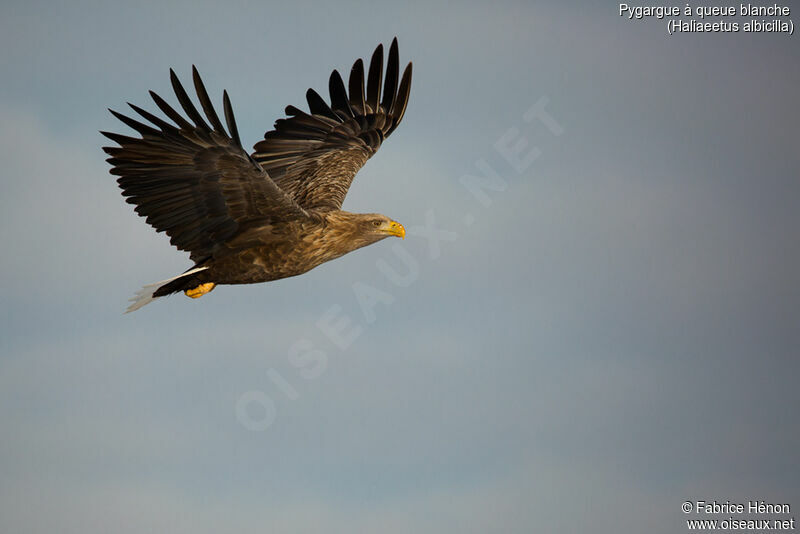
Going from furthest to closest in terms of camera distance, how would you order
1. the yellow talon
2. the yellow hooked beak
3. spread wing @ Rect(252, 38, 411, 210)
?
spread wing @ Rect(252, 38, 411, 210) < the yellow hooked beak < the yellow talon

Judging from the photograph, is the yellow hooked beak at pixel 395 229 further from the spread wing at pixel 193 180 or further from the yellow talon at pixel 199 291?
the yellow talon at pixel 199 291

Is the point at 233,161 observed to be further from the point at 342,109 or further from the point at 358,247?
the point at 342,109

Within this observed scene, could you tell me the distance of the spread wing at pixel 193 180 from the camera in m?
9.42

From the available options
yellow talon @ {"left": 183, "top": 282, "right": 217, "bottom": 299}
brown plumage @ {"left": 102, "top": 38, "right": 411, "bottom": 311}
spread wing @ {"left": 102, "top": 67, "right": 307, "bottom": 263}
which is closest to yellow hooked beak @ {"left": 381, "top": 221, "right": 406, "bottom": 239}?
brown plumage @ {"left": 102, "top": 38, "right": 411, "bottom": 311}

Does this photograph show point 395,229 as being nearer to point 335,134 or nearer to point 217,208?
→ point 217,208

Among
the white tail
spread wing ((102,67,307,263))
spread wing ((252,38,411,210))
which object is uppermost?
spread wing ((252,38,411,210))

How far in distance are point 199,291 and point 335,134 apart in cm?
391

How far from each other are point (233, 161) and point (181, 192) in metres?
0.76

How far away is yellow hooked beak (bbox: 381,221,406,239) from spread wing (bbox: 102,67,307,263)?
3.64 ft

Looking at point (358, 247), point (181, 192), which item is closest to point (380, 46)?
point (358, 247)

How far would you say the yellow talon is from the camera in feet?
34.7

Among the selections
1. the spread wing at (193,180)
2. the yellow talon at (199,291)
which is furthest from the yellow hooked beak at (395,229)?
the yellow talon at (199,291)

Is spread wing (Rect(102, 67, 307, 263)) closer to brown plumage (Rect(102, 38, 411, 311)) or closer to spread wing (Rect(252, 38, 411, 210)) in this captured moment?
brown plumage (Rect(102, 38, 411, 311))

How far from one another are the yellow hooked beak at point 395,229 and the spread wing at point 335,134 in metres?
1.30
